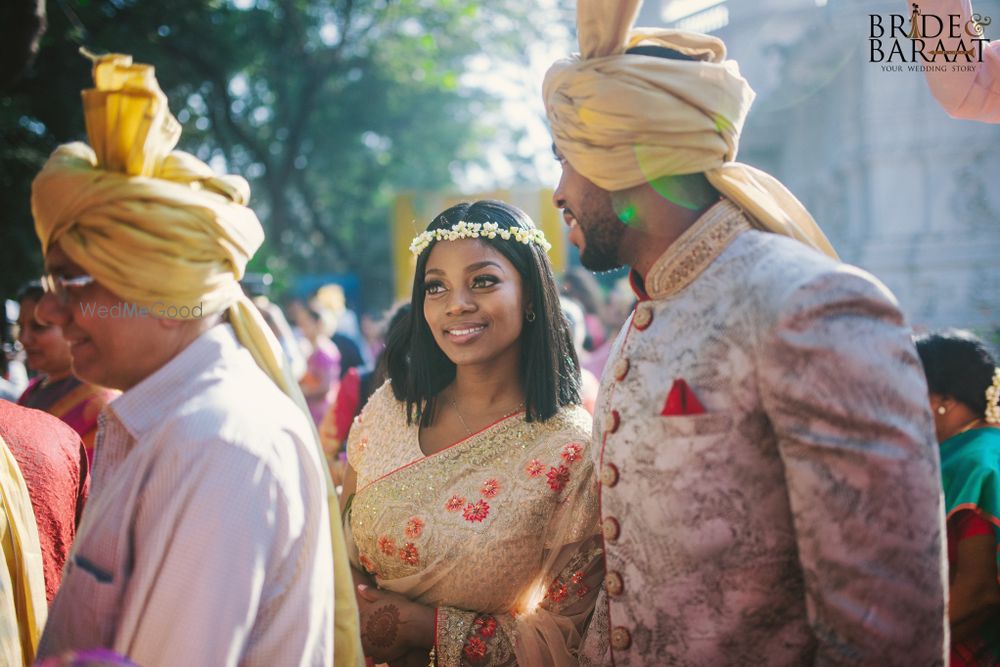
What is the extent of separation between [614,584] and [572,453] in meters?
0.81

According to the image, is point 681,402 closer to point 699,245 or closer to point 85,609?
point 699,245

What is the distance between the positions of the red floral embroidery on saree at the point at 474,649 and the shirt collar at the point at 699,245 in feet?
4.32

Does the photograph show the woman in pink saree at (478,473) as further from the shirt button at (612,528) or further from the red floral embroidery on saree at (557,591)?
the shirt button at (612,528)

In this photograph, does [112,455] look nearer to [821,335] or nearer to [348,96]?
[821,335]

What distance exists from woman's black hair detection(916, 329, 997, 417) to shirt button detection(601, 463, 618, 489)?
6.98ft

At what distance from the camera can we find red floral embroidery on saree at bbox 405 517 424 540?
277cm

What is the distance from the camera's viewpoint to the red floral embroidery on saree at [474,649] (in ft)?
8.61

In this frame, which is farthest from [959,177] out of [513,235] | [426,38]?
[513,235]

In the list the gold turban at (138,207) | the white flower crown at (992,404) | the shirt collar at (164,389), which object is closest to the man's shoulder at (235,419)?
the shirt collar at (164,389)

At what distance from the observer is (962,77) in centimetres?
266

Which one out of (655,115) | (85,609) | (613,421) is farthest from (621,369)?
(85,609)

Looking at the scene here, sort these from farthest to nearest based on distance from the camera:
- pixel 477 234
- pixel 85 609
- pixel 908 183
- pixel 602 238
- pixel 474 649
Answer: pixel 908 183, pixel 477 234, pixel 474 649, pixel 602 238, pixel 85 609

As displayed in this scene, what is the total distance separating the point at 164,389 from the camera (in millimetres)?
Answer: 1796

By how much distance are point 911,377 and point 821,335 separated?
0.18 meters
